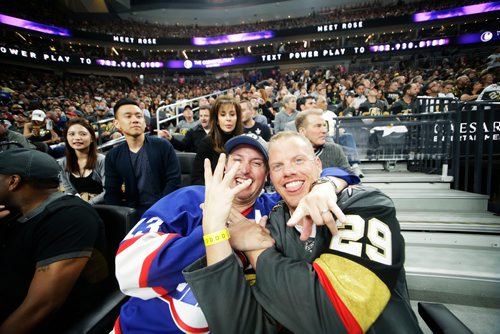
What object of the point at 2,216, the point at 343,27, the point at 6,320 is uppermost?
the point at 343,27

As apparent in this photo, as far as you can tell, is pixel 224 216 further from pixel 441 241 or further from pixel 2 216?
pixel 441 241

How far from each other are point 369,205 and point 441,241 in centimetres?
226

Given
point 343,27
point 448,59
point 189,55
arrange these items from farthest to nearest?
point 189,55 < point 343,27 < point 448,59

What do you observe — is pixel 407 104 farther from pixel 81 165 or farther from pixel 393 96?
pixel 81 165

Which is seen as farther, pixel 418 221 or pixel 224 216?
pixel 418 221

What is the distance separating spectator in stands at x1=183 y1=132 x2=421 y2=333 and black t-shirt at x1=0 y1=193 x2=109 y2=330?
2.70ft

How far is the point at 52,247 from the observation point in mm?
1292

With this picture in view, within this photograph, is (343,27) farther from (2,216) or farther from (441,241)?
(2,216)

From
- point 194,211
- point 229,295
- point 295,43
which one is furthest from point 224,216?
point 295,43

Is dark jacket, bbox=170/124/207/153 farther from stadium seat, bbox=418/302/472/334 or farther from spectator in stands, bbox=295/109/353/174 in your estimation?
stadium seat, bbox=418/302/472/334

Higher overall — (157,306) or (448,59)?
(448,59)

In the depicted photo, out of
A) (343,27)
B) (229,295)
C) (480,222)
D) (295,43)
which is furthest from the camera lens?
(295,43)

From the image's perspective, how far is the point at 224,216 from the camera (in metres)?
0.94

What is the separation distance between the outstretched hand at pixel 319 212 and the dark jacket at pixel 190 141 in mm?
3391
